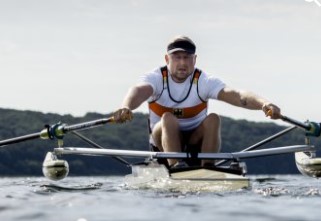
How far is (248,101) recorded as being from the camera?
1324 centimetres

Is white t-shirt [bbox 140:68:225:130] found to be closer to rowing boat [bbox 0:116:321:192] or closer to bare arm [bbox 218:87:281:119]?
bare arm [bbox 218:87:281:119]

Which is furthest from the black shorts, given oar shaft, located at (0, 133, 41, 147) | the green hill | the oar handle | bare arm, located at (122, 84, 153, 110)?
the green hill

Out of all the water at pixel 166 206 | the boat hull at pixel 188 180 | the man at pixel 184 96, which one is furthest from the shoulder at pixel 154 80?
the water at pixel 166 206

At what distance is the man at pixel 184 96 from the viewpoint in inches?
509

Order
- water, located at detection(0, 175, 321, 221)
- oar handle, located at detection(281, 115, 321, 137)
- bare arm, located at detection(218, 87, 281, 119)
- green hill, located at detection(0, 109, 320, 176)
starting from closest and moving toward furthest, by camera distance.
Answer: water, located at detection(0, 175, 321, 221)
bare arm, located at detection(218, 87, 281, 119)
oar handle, located at detection(281, 115, 321, 137)
green hill, located at detection(0, 109, 320, 176)

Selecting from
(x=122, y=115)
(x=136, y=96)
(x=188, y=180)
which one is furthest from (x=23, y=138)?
(x=188, y=180)

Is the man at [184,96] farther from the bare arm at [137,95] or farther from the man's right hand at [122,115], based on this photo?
the man's right hand at [122,115]

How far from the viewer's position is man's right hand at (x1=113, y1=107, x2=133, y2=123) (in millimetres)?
12211

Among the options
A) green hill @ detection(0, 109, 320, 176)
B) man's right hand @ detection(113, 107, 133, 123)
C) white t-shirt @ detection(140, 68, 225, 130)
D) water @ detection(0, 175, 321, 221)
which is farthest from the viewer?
green hill @ detection(0, 109, 320, 176)

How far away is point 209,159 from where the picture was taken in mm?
12094

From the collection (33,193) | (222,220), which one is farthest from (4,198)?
(222,220)

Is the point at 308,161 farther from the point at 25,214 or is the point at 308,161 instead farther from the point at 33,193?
the point at 25,214

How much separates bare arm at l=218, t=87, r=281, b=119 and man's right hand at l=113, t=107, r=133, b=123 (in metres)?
2.10

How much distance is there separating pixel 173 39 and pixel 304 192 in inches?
160
